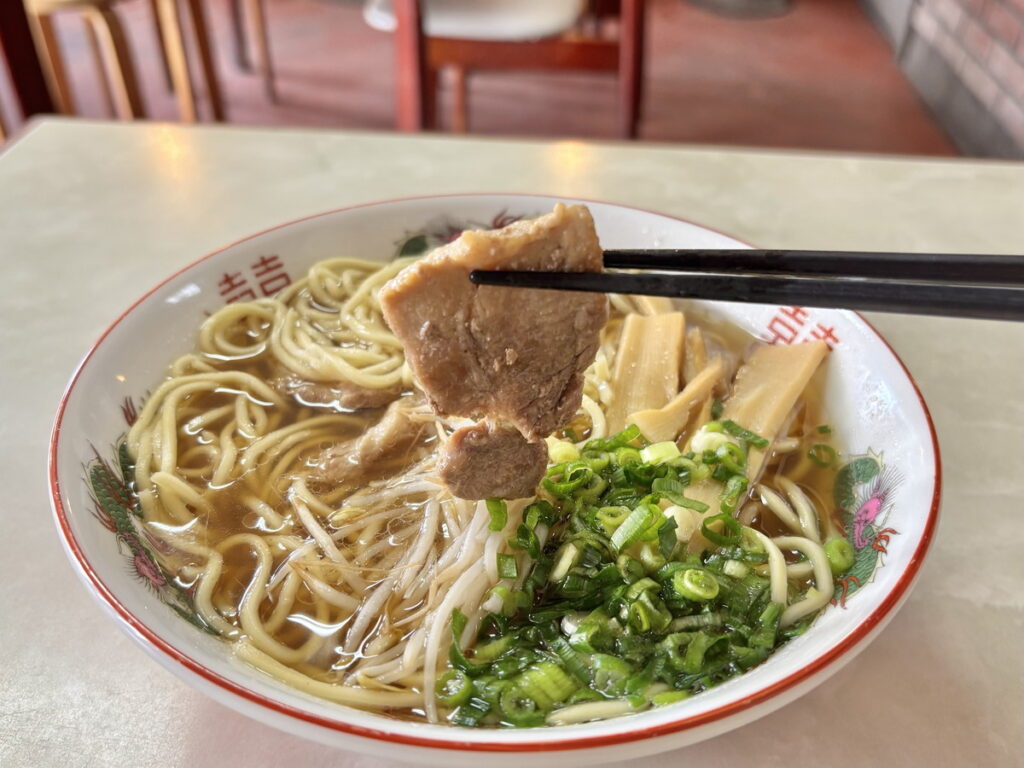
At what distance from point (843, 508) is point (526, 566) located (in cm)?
55

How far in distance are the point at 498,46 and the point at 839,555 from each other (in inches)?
127

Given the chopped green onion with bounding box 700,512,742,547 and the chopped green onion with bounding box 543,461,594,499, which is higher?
the chopped green onion with bounding box 543,461,594,499

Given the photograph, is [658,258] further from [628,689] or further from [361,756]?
[361,756]

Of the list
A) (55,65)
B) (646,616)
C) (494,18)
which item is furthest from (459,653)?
(55,65)

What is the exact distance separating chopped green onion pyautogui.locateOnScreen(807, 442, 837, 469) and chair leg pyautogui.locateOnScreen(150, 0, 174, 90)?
5180mm

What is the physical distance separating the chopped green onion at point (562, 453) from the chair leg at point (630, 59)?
2879 millimetres

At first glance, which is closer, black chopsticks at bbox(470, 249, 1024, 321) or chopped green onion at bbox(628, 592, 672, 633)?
black chopsticks at bbox(470, 249, 1024, 321)

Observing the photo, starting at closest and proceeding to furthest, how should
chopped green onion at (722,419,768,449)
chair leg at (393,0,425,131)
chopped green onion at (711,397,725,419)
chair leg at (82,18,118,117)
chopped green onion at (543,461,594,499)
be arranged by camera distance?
chopped green onion at (543,461,594,499) < chopped green onion at (722,419,768,449) < chopped green onion at (711,397,725,419) < chair leg at (393,0,425,131) < chair leg at (82,18,118,117)

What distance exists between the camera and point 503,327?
1120 millimetres

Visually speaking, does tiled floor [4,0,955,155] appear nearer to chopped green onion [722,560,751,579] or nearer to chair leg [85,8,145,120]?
chair leg [85,8,145,120]

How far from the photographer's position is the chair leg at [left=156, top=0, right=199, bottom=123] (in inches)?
203

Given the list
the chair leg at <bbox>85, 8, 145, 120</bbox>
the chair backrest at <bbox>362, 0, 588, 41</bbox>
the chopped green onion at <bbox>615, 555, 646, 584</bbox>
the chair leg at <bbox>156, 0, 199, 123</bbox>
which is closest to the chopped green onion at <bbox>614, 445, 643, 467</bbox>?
the chopped green onion at <bbox>615, 555, 646, 584</bbox>

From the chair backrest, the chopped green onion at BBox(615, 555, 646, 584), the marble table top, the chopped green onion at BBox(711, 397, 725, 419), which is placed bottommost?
the chair backrest

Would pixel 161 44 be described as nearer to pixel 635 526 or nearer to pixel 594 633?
pixel 635 526
